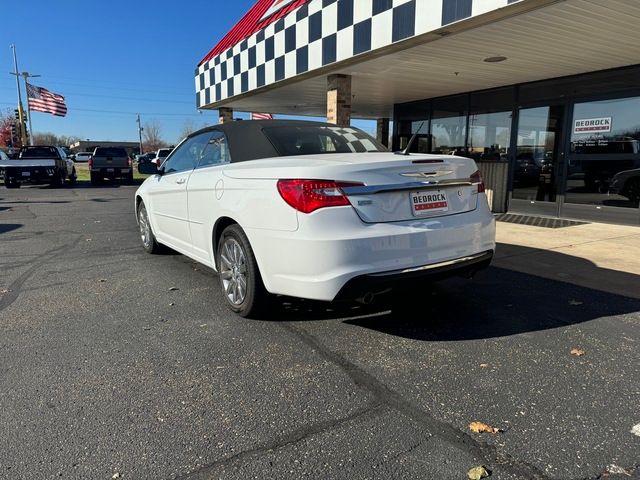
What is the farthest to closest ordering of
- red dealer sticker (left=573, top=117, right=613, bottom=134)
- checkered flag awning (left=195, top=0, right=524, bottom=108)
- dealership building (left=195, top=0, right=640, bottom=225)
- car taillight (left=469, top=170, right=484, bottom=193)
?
red dealer sticker (left=573, top=117, right=613, bottom=134), checkered flag awning (left=195, top=0, right=524, bottom=108), dealership building (left=195, top=0, right=640, bottom=225), car taillight (left=469, top=170, right=484, bottom=193)

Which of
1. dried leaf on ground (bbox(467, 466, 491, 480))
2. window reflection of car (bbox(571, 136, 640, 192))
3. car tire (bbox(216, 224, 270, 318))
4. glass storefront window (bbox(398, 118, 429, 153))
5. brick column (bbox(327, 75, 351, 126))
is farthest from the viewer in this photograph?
glass storefront window (bbox(398, 118, 429, 153))

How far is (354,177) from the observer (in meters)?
2.84

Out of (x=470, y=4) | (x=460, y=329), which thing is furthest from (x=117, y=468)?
(x=470, y=4)

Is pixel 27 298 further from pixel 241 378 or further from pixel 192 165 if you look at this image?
pixel 241 378

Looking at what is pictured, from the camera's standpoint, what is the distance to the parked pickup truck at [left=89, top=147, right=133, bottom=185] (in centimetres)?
1891

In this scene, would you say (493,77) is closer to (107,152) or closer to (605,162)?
(605,162)

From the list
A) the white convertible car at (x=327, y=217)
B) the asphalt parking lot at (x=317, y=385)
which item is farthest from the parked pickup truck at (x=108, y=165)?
the white convertible car at (x=327, y=217)

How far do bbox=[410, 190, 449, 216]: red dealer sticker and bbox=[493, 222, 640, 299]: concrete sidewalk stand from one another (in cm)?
215

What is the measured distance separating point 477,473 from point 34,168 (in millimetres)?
18321

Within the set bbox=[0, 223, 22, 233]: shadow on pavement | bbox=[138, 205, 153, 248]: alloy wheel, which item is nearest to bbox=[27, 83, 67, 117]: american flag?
bbox=[0, 223, 22, 233]: shadow on pavement

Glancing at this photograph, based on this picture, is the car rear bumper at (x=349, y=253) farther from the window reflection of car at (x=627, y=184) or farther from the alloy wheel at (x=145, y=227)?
the window reflection of car at (x=627, y=184)

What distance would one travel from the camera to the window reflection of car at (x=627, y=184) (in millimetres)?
7758

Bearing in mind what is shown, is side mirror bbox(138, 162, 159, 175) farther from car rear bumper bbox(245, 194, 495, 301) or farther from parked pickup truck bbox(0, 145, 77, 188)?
parked pickup truck bbox(0, 145, 77, 188)

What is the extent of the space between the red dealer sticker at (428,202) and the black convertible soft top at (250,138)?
1.13 meters
